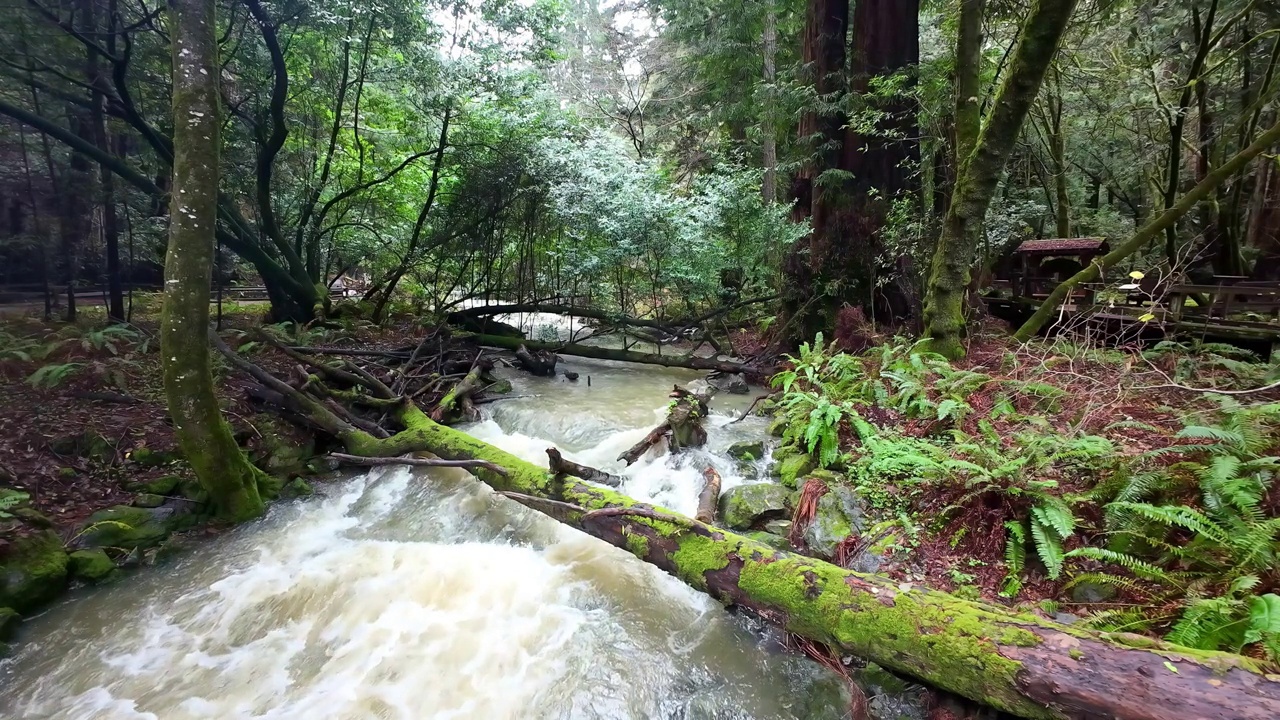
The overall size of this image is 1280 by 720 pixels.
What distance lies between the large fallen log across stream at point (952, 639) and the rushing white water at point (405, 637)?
74cm

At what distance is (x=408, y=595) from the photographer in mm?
4781

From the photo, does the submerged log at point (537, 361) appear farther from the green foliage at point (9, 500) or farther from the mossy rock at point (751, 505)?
the green foliage at point (9, 500)

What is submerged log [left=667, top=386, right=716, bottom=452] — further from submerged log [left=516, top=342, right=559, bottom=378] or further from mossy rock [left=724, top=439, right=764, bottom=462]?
submerged log [left=516, top=342, right=559, bottom=378]

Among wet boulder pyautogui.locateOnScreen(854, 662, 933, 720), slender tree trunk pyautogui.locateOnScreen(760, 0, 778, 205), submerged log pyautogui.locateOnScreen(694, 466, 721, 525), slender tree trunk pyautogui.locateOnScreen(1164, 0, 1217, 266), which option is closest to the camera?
wet boulder pyautogui.locateOnScreen(854, 662, 933, 720)

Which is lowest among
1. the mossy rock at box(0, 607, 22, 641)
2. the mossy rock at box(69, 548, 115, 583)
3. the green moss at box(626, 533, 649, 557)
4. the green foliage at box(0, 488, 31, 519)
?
the mossy rock at box(0, 607, 22, 641)

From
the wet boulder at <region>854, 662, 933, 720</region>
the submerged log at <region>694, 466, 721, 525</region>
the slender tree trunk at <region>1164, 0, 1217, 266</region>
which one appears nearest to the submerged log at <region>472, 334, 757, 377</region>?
the submerged log at <region>694, 466, 721, 525</region>

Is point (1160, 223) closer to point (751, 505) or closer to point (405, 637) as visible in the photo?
point (751, 505)

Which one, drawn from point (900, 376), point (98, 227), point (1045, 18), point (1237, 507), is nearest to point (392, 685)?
point (1237, 507)

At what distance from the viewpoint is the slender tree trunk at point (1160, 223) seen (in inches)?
247

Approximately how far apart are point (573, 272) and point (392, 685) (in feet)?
34.4

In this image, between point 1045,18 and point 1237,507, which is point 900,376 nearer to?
point 1237,507

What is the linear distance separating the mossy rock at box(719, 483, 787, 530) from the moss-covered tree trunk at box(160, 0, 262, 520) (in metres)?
5.08

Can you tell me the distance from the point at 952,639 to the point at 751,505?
263 cm

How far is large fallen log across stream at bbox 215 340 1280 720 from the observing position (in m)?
2.24
